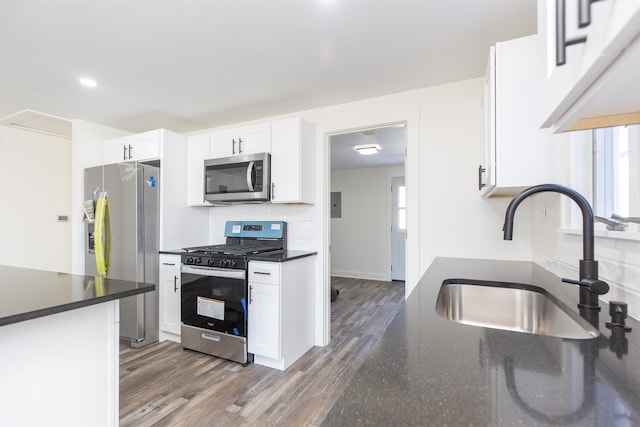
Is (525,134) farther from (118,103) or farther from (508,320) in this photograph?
(118,103)

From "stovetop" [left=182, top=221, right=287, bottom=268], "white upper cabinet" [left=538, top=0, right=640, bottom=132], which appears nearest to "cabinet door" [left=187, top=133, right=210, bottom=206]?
"stovetop" [left=182, top=221, right=287, bottom=268]

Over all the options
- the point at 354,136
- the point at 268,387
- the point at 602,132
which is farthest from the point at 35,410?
the point at 354,136

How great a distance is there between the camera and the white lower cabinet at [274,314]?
2.37 meters

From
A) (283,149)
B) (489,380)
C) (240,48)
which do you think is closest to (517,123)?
(489,380)

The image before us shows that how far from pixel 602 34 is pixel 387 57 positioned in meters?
1.84

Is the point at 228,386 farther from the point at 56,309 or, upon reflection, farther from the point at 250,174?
the point at 250,174

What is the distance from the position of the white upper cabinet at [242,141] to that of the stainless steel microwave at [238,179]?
4.5 inches

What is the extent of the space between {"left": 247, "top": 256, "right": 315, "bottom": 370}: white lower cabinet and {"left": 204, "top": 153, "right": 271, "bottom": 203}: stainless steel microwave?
27.1 inches

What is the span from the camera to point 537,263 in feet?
6.33

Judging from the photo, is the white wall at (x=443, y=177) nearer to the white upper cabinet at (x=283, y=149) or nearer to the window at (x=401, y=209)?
the white upper cabinet at (x=283, y=149)

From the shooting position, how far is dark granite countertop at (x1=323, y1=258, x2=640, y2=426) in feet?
1.32

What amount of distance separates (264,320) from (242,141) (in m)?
1.72

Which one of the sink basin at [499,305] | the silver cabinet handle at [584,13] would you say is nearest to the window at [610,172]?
the sink basin at [499,305]

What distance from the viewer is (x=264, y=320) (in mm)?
2418
